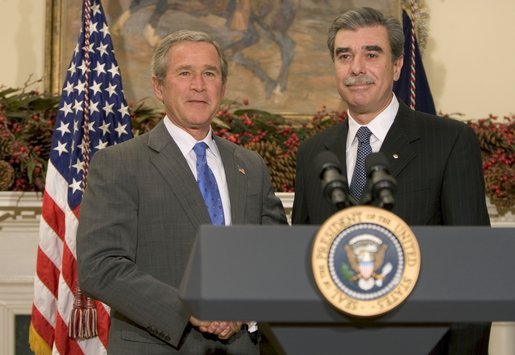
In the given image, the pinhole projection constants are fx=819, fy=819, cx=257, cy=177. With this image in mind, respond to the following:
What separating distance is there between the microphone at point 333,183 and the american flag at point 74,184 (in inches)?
119

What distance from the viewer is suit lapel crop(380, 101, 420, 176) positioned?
2.76 meters

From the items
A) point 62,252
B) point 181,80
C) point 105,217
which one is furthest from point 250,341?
point 62,252

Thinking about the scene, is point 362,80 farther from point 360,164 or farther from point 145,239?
point 145,239

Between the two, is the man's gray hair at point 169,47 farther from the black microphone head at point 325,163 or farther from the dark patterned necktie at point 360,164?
the black microphone head at point 325,163

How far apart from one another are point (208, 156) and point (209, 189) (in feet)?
0.67

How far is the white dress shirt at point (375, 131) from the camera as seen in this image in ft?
9.44

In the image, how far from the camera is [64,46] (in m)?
5.94

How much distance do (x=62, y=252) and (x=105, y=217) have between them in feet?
7.15

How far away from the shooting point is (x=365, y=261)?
168 centimetres

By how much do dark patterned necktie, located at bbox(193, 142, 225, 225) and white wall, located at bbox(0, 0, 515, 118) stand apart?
3665 millimetres

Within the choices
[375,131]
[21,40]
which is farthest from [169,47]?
[21,40]

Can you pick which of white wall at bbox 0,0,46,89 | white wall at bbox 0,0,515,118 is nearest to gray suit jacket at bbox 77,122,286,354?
white wall at bbox 0,0,46,89

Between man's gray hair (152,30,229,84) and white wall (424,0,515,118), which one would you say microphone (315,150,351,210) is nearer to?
man's gray hair (152,30,229,84)

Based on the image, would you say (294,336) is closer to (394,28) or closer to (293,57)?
(394,28)
